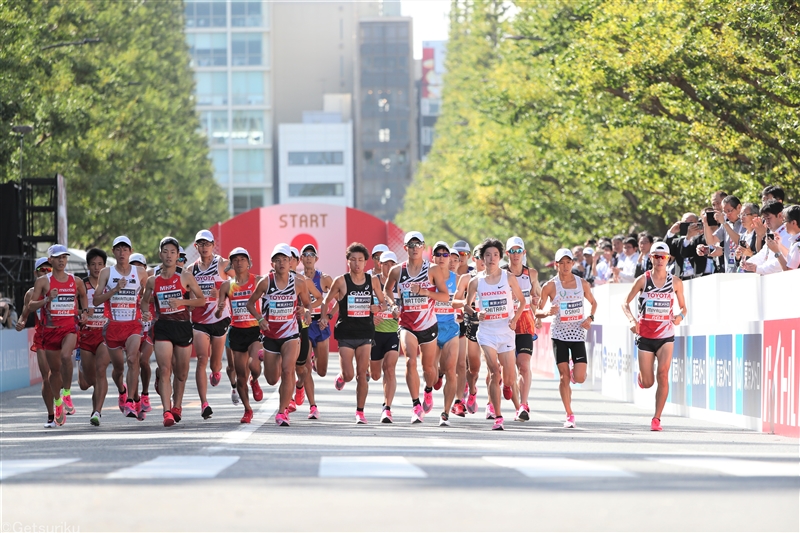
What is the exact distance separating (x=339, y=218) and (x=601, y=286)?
49.5ft

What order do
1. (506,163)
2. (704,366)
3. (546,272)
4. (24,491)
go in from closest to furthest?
(24,491) → (704,366) → (506,163) → (546,272)

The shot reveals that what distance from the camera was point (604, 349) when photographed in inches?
1102

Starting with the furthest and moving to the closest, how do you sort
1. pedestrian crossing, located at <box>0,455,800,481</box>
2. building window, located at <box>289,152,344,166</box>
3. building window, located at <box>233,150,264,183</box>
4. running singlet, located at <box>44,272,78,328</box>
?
building window, located at <box>289,152,344,166</box> < building window, located at <box>233,150,264,183</box> < running singlet, located at <box>44,272,78,328</box> < pedestrian crossing, located at <box>0,455,800,481</box>

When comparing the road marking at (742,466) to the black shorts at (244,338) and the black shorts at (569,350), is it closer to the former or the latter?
the black shorts at (569,350)

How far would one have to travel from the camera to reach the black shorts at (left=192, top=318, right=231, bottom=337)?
18062 mm

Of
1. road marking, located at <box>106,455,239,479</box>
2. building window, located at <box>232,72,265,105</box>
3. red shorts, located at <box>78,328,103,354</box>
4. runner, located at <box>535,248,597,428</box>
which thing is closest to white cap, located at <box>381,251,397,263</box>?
runner, located at <box>535,248,597,428</box>

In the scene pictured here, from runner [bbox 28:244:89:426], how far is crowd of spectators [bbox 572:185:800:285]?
295 inches

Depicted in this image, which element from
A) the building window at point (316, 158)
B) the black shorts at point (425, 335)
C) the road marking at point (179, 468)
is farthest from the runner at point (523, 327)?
the building window at point (316, 158)

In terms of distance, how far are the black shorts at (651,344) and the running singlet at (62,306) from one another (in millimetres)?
6269

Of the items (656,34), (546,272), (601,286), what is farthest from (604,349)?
(546,272)

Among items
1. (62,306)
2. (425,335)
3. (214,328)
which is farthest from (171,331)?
(425,335)

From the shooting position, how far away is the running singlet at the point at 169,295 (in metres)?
17.7

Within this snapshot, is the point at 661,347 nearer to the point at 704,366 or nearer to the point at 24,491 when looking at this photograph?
the point at 704,366

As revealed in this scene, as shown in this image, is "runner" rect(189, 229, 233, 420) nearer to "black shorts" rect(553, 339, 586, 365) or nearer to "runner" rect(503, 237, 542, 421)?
"runner" rect(503, 237, 542, 421)
